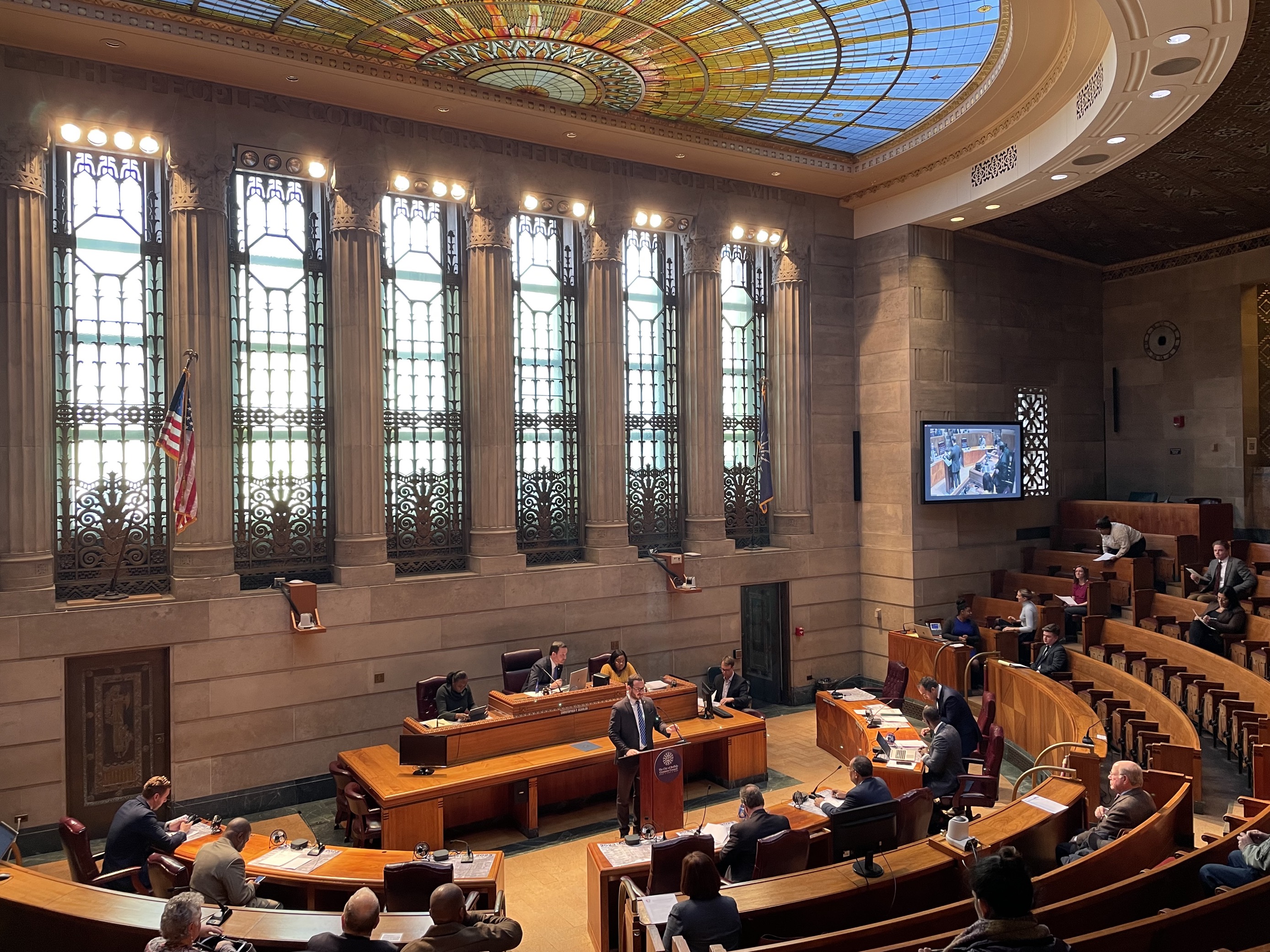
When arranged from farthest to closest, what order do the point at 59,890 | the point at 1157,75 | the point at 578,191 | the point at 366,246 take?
1. the point at 578,191
2. the point at 366,246
3. the point at 1157,75
4. the point at 59,890

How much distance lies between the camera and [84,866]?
652 cm

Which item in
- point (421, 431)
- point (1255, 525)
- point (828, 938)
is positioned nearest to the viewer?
point (828, 938)

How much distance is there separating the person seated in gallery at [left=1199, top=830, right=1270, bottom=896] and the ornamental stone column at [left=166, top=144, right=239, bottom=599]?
8.65 metres

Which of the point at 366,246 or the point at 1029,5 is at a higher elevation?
the point at 1029,5

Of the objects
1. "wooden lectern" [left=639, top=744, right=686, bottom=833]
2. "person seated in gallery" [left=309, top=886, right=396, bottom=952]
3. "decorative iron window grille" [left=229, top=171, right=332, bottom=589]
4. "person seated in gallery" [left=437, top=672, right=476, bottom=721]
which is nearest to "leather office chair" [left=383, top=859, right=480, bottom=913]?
"person seated in gallery" [left=309, top=886, right=396, bottom=952]

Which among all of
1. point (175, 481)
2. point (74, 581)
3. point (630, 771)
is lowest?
point (630, 771)

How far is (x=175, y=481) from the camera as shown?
9289 millimetres

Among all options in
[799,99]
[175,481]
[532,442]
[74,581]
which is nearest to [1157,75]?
[799,99]

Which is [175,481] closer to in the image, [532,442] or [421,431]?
[421,431]

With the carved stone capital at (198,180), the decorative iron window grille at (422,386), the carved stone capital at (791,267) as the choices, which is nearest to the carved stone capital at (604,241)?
the decorative iron window grille at (422,386)

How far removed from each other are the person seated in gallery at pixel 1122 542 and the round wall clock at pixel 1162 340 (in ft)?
12.6

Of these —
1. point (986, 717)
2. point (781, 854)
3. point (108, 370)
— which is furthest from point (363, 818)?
point (986, 717)

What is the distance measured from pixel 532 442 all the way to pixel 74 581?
5229mm

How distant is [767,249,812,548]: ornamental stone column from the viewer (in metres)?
13.5
